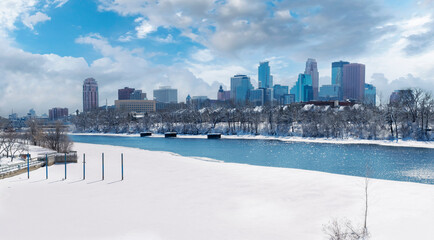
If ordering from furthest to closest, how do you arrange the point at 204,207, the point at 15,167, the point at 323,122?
the point at 323,122, the point at 15,167, the point at 204,207

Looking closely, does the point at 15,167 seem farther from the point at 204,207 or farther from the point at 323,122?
the point at 323,122

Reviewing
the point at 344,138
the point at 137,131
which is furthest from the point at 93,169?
the point at 137,131

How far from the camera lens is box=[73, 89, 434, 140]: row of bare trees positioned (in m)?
85.3

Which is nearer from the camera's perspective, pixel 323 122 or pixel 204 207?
pixel 204 207

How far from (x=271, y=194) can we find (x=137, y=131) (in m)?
127

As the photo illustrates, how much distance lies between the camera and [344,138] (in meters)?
87.9

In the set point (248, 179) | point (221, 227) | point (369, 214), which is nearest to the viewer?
point (221, 227)

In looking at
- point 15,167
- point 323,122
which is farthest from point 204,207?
point 323,122

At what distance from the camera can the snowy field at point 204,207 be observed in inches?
592

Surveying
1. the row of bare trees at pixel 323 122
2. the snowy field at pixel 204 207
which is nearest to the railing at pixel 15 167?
the snowy field at pixel 204 207

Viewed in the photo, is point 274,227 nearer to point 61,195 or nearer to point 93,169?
point 61,195

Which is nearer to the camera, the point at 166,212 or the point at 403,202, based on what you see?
the point at 166,212

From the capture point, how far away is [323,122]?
96.6 m

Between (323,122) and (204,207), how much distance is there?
86261mm
